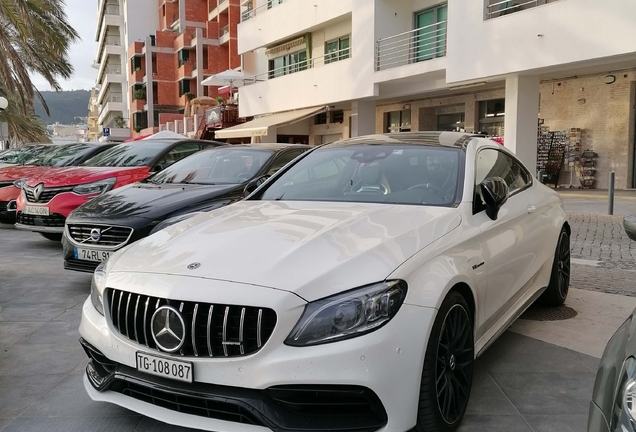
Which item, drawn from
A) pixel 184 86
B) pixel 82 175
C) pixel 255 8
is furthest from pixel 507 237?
pixel 184 86

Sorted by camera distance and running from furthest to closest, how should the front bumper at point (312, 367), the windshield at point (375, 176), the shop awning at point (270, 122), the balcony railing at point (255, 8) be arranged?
1. the balcony railing at point (255, 8)
2. the shop awning at point (270, 122)
3. the windshield at point (375, 176)
4. the front bumper at point (312, 367)

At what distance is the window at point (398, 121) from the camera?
868 inches

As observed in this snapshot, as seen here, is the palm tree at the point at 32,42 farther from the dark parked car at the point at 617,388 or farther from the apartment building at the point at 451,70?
the dark parked car at the point at 617,388

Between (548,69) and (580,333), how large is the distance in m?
10.6

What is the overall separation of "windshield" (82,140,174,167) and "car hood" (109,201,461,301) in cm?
517

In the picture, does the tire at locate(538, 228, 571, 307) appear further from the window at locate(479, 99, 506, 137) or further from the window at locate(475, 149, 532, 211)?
the window at locate(479, 99, 506, 137)

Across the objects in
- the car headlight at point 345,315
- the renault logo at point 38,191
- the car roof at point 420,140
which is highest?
the car roof at point 420,140

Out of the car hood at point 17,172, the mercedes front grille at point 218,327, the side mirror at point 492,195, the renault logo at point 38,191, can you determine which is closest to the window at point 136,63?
the car hood at point 17,172

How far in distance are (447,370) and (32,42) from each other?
71.0 ft

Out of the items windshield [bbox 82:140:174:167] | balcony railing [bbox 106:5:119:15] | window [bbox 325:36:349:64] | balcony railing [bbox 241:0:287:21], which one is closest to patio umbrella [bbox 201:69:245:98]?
balcony railing [bbox 241:0:287:21]

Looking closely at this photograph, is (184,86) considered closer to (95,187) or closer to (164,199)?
(95,187)

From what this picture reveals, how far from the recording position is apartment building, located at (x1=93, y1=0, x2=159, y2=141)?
194 ft

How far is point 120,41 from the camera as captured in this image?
67438 millimetres

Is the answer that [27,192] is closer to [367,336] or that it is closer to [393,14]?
[367,336]
